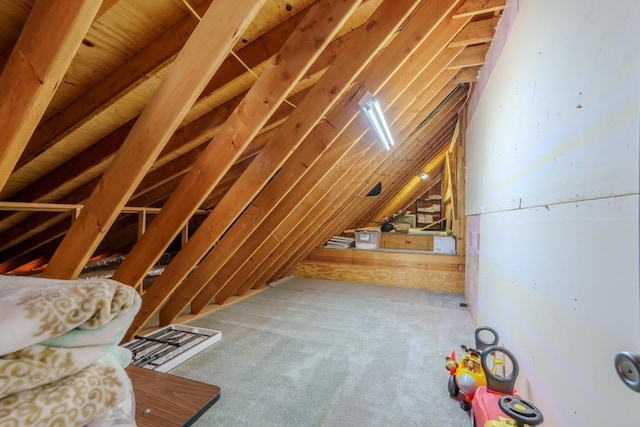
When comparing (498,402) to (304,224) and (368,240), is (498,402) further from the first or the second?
(368,240)

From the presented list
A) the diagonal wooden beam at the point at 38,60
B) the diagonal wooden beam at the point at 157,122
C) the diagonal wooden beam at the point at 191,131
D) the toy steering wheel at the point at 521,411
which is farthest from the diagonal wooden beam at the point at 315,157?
the toy steering wheel at the point at 521,411

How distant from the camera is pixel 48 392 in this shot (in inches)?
14.7

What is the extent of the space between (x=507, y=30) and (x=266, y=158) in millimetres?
2047

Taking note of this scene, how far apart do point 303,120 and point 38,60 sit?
137 cm

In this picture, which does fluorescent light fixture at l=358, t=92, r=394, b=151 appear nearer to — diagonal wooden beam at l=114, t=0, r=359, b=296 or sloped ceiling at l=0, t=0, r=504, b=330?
sloped ceiling at l=0, t=0, r=504, b=330

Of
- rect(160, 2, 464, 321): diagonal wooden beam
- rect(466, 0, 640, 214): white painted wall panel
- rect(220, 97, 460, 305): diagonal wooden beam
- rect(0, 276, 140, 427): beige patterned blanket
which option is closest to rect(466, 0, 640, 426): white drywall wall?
rect(466, 0, 640, 214): white painted wall panel

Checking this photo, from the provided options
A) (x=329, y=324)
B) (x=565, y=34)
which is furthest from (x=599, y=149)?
(x=329, y=324)

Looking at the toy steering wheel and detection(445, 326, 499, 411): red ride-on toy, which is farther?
detection(445, 326, 499, 411): red ride-on toy

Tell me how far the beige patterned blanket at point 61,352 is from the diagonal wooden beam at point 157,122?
3.25ft

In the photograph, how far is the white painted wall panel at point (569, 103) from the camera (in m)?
0.82

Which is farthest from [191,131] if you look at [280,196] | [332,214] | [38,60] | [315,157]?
[332,214]

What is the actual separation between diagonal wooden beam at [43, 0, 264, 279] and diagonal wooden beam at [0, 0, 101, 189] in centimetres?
38

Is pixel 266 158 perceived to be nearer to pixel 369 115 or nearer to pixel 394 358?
pixel 369 115

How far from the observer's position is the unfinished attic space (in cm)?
67
